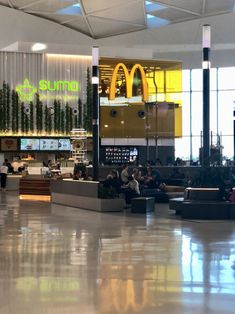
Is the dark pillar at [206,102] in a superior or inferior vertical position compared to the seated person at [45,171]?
superior

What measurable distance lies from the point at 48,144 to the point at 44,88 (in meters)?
3.54

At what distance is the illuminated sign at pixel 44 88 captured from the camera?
113 ft

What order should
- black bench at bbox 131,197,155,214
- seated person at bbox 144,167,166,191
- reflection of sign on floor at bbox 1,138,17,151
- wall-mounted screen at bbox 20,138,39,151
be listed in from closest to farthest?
black bench at bbox 131,197,155,214 < seated person at bbox 144,167,166,191 < reflection of sign on floor at bbox 1,138,17,151 < wall-mounted screen at bbox 20,138,39,151

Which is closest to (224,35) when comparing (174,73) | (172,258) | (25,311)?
(174,73)

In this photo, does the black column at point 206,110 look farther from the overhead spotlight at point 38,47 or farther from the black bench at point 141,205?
the overhead spotlight at point 38,47

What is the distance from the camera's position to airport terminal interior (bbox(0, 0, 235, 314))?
676 cm

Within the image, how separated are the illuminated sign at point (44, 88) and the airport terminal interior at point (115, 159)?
0.20 feet

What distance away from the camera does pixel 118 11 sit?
1417 inches

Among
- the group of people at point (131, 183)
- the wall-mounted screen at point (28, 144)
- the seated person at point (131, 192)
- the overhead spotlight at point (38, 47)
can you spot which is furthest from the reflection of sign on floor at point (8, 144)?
the seated person at point (131, 192)

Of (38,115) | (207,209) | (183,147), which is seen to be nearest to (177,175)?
(207,209)

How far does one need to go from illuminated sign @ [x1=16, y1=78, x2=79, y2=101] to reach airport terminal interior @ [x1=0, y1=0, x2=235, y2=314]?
0.20 ft

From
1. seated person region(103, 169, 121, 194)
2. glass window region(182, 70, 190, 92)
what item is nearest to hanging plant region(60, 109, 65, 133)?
glass window region(182, 70, 190, 92)

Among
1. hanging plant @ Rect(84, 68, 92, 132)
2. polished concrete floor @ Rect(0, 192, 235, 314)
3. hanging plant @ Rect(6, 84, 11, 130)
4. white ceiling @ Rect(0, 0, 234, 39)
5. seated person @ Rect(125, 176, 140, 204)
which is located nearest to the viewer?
polished concrete floor @ Rect(0, 192, 235, 314)

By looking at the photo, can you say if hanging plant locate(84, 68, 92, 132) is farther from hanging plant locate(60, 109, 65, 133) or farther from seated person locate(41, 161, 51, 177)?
seated person locate(41, 161, 51, 177)
